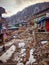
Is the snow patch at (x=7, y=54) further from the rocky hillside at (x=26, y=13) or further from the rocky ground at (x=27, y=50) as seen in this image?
the rocky hillside at (x=26, y=13)

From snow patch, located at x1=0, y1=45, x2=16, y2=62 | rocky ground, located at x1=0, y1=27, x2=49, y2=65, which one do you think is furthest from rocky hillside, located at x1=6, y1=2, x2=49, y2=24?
snow patch, located at x1=0, y1=45, x2=16, y2=62

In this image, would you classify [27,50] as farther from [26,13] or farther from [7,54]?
[26,13]

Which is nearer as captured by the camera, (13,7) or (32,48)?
(32,48)

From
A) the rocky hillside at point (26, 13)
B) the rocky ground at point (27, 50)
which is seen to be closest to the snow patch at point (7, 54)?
the rocky ground at point (27, 50)

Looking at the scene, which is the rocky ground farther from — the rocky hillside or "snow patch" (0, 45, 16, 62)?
the rocky hillside

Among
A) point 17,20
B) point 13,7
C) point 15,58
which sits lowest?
point 15,58

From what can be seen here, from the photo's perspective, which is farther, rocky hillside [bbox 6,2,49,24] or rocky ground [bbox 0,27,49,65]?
rocky hillside [bbox 6,2,49,24]

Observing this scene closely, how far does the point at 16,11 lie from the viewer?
9.98 ft

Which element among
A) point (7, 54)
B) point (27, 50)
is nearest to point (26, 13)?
point (27, 50)

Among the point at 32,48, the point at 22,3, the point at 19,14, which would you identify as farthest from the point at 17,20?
the point at 32,48

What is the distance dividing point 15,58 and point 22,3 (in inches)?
37.4

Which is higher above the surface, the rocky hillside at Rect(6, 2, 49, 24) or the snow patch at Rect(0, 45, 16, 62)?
the rocky hillside at Rect(6, 2, 49, 24)

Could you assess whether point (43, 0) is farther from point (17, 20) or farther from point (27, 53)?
point (27, 53)

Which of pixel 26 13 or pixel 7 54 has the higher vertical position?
pixel 26 13
